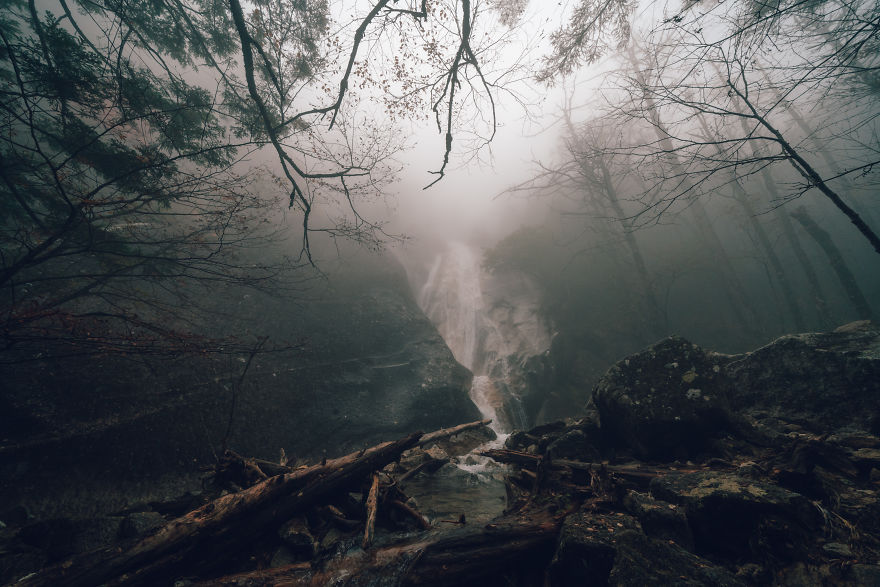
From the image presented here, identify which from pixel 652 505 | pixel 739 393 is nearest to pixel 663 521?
pixel 652 505

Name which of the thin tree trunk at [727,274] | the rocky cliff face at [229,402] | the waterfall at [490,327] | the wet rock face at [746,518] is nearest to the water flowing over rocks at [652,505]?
the wet rock face at [746,518]

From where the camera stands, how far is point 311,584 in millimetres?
2400

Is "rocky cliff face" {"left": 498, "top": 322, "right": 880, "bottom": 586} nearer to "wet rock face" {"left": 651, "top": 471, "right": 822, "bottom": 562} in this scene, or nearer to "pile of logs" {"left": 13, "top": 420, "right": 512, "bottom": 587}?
"wet rock face" {"left": 651, "top": 471, "right": 822, "bottom": 562}

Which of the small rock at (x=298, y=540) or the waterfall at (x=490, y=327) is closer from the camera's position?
the small rock at (x=298, y=540)

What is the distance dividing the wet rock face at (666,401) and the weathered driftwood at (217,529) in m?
3.56

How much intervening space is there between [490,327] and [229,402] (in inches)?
539

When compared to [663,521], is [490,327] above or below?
above

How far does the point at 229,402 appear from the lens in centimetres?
982

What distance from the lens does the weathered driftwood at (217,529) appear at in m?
2.50

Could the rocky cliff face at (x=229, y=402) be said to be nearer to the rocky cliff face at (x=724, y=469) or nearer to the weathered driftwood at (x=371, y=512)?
the weathered driftwood at (x=371, y=512)

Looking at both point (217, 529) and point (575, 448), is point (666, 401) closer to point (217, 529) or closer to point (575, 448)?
point (575, 448)

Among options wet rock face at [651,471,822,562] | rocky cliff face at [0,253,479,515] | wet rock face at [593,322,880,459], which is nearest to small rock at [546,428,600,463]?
wet rock face at [593,322,880,459]

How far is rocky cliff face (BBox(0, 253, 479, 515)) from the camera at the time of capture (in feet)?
23.2

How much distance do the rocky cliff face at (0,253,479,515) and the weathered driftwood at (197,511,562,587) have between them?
3779 mm
